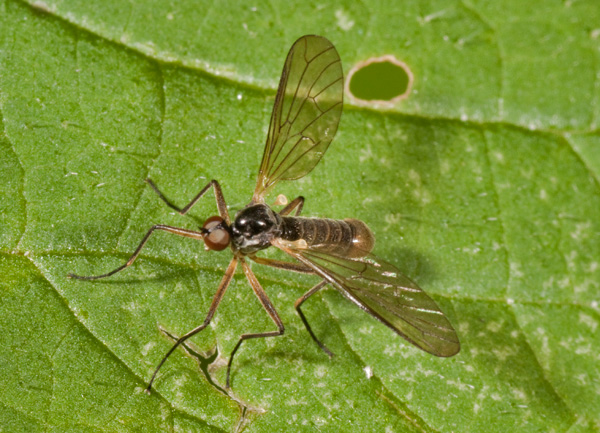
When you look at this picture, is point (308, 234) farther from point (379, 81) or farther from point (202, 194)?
point (379, 81)

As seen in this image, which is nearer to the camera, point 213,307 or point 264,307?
point 213,307

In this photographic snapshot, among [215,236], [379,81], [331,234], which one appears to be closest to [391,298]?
[331,234]

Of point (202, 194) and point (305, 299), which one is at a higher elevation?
point (202, 194)

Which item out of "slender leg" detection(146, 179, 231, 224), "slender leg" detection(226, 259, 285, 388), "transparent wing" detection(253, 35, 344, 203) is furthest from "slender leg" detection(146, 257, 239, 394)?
"transparent wing" detection(253, 35, 344, 203)

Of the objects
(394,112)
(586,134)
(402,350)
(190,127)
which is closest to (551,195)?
(586,134)

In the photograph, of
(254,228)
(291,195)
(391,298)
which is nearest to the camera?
(391,298)

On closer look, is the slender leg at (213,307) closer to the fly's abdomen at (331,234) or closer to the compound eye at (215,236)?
the compound eye at (215,236)

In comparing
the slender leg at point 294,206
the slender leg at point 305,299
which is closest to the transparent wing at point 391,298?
the slender leg at point 305,299

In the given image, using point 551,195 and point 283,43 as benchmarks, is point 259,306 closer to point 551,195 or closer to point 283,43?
point 283,43
